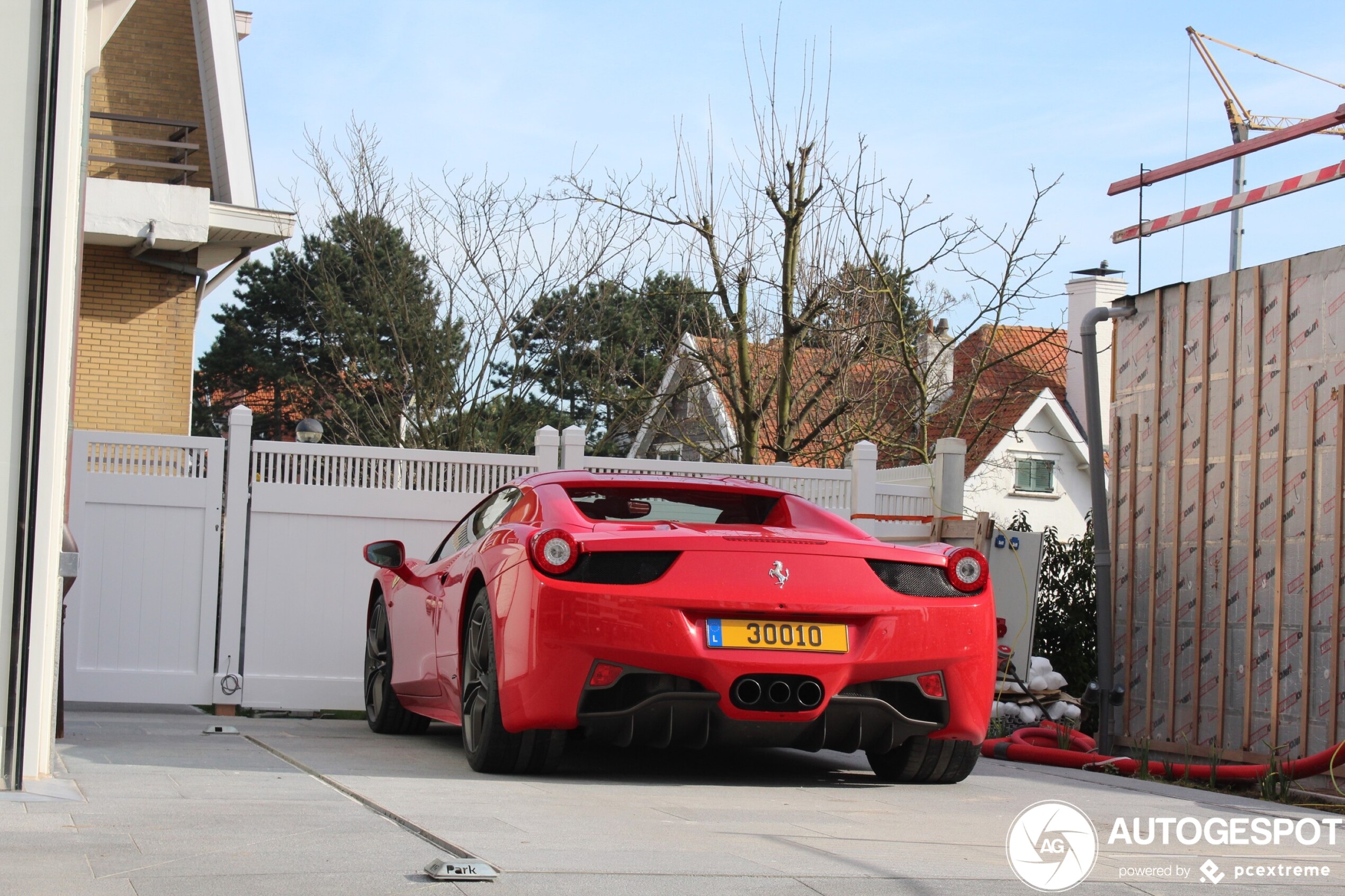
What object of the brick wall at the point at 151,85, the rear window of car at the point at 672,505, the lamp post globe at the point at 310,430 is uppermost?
the brick wall at the point at 151,85

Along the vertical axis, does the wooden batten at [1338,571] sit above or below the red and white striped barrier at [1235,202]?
below

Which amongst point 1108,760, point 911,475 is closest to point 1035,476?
point 911,475

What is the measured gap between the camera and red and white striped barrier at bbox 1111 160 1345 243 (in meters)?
7.96

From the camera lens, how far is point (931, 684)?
540 centimetres

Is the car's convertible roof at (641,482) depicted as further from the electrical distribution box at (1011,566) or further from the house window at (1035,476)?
the house window at (1035,476)

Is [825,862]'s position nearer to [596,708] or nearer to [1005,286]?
[596,708]

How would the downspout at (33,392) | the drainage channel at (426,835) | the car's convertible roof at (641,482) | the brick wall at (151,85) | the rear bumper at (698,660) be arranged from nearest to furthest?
the drainage channel at (426,835) < the downspout at (33,392) < the rear bumper at (698,660) < the car's convertible roof at (641,482) < the brick wall at (151,85)

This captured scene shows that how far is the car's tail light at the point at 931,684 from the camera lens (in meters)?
5.38

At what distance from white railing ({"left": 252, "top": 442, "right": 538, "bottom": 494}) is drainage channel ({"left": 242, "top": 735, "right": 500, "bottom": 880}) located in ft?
12.5

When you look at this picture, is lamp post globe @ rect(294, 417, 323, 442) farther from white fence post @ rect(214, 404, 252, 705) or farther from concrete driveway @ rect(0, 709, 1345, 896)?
concrete driveway @ rect(0, 709, 1345, 896)

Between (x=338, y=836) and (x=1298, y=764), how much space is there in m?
4.87

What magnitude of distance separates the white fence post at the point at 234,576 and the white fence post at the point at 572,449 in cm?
209

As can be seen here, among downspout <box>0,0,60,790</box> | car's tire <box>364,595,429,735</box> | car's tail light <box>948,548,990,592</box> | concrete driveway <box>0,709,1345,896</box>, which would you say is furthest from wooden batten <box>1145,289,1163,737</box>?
downspout <box>0,0,60,790</box>

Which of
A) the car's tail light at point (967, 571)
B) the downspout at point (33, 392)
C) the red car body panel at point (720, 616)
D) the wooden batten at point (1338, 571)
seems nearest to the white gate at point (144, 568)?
the red car body panel at point (720, 616)
